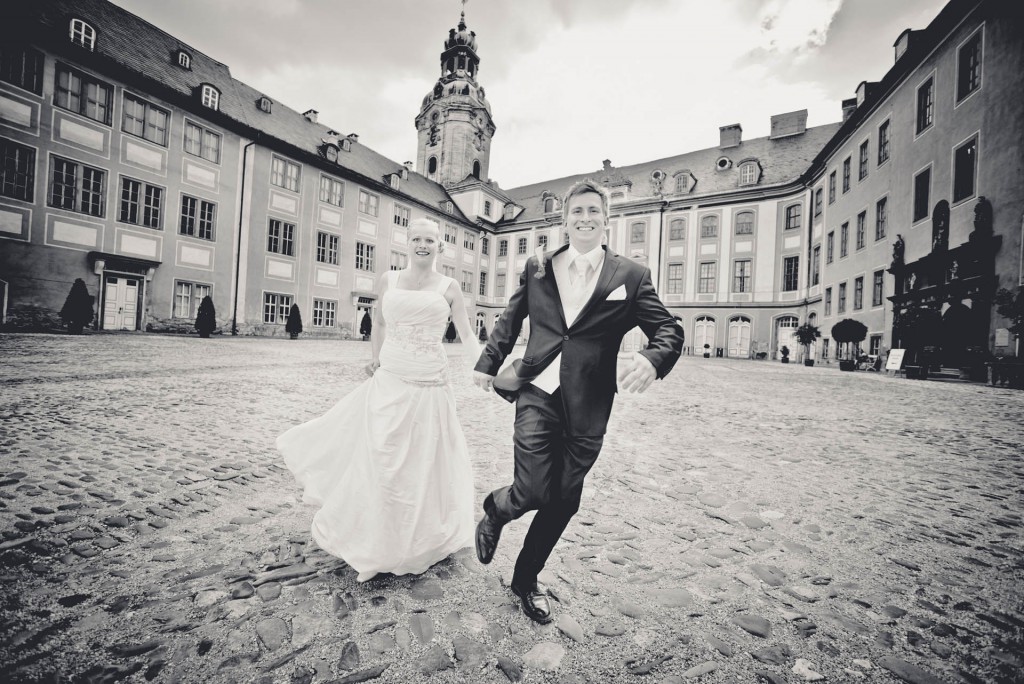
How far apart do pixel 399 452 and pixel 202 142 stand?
25.6m

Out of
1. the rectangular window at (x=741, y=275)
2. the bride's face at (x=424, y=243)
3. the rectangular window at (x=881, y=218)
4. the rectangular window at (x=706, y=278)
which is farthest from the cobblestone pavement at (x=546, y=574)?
the rectangular window at (x=706, y=278)

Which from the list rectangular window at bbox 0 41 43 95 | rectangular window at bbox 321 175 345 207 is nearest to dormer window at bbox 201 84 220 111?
rectangular window at bbox 0 41 43 95

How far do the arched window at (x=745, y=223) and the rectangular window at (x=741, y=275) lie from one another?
2115 mm

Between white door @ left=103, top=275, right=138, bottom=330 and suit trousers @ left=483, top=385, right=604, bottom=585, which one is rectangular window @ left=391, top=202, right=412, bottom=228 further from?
suit trousers @ left=483, top=385, right=604, bottom=585

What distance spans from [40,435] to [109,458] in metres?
1.09

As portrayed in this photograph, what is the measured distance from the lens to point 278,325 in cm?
2402

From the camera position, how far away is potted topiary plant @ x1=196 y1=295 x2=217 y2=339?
1983cm

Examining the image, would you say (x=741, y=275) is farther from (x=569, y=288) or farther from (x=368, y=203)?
(x=569, y=288)

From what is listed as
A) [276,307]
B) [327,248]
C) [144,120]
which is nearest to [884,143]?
[327,248]

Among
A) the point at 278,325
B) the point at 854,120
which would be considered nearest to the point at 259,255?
the point at 278,325

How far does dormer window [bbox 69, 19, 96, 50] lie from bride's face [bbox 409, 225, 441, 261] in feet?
79.1

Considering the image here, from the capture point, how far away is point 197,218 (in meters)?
20.8

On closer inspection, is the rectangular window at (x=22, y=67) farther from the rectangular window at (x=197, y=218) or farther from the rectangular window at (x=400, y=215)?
the rectangular window at (x=400, y=215)

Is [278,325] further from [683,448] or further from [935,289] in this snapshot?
[935,289]
